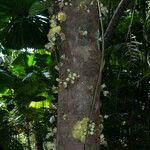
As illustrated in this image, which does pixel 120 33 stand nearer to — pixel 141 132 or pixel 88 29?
pixel 141 132

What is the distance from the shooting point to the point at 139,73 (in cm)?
335

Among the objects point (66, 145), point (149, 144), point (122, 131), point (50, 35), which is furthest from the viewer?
point (122, 131)

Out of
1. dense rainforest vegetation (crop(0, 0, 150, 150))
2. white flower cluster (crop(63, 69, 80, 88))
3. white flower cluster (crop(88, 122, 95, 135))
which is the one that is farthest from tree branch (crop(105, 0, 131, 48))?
white flower cluster (crop(88, 122, 95, 135))

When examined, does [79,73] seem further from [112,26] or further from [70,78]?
[112,26]

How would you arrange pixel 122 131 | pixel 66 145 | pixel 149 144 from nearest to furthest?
1. pixel 66 145
2. pixel 149 144
3. pixel 122 131

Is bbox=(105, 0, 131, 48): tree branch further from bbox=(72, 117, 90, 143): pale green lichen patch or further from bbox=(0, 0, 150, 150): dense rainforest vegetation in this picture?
bbox=(72, 117, 90, 143): pale green lichen patch

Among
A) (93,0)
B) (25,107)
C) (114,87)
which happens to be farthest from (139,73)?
(93,0)

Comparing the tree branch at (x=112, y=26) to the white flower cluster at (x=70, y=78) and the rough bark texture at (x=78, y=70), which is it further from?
the white flower cluster at (x=70, y=78)

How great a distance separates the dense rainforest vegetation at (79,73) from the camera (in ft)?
3.81

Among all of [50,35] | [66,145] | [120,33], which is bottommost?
[66,145]

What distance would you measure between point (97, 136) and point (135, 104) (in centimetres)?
244

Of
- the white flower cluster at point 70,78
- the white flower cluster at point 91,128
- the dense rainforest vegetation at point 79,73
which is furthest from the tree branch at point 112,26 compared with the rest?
the white flower cluster at point 91,128

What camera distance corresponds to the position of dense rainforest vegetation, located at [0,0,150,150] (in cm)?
116

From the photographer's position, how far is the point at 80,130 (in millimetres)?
1114
